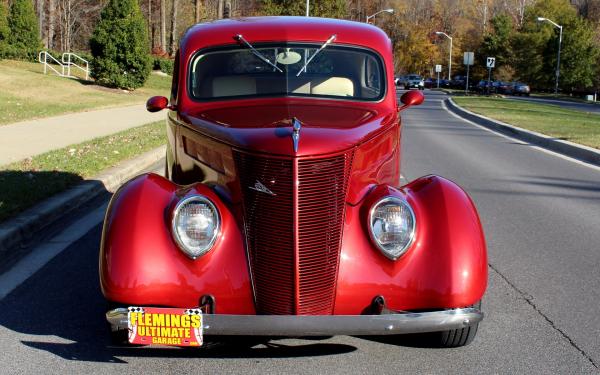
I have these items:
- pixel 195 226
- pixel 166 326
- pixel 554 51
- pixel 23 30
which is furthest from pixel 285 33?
pixel 554 51

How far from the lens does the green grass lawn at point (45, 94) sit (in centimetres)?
2217

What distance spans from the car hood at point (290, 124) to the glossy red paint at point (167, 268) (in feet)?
1.53

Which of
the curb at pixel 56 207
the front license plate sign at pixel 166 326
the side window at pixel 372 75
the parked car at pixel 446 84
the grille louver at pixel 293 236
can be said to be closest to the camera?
the front license plate sign at pixel 166 326

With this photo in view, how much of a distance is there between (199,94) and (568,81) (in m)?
62.7

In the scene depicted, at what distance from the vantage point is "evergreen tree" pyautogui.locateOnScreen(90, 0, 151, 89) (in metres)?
32.5

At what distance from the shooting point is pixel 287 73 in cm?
547

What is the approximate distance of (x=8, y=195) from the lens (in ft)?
26.0

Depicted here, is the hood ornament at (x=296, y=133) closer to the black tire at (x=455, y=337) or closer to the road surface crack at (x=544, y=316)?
the black tire at (x=455, y=337)

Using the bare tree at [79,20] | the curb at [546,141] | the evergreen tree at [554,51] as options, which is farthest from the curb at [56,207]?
the evergreen tree at [554,51]

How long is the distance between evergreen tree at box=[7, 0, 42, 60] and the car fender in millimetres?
37270

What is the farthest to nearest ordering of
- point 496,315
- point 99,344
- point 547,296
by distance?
point 547,296
point 496,315
point 99,344

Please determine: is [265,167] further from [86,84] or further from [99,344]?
[86,84]

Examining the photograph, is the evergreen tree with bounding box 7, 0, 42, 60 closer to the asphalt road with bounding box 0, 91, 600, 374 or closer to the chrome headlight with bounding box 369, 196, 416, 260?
the asphalt road with bounding box 0, 91, 600, 374

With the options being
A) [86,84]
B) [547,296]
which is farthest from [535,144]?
[86,84]
